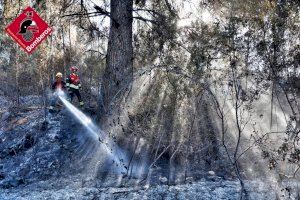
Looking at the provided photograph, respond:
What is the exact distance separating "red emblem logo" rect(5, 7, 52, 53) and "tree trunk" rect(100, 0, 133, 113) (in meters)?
1.49

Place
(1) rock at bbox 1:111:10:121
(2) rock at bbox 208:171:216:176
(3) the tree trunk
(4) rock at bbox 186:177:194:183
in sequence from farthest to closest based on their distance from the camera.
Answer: (1) rock at bbox 1:111:10:121, (3) the tree trunk, (2) rock at bbox 208:171:216:176, (4) rock at bbox 186:177:194:183

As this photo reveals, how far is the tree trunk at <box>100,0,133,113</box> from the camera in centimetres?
909

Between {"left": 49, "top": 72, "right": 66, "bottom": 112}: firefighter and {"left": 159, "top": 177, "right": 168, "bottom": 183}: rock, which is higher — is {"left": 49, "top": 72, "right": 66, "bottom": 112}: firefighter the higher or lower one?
the higher one

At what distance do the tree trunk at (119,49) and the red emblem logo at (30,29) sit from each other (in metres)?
1.49

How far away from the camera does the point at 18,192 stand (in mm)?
7570

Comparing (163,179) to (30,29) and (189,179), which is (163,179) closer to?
(189,179)

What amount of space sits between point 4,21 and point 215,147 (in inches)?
223

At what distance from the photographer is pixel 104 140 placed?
29.2ft

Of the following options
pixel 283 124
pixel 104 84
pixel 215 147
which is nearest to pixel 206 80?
pixel 215 147

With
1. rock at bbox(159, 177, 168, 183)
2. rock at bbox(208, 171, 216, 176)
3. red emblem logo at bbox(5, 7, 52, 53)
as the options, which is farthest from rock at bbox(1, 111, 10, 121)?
rock at bbox(208, 171, 216, 176)

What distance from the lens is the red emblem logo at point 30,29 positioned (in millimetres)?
9188

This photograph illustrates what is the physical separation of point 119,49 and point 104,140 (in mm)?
2050

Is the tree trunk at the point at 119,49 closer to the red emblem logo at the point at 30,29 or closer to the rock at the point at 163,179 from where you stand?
the red emblem logo at the point at 30,29

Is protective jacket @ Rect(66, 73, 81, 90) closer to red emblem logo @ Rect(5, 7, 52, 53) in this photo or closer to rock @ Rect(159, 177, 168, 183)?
red emblem logo @ Rect(5, 7, 52, 53)
